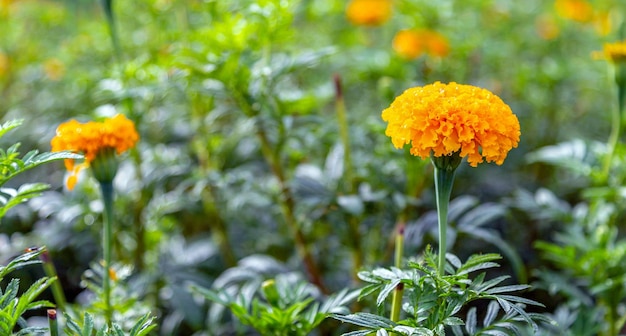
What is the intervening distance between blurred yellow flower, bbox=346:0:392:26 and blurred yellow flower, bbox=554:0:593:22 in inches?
35.8

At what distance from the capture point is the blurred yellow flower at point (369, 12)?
2.42 metres

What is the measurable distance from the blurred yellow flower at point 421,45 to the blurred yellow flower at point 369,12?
15.6 inches

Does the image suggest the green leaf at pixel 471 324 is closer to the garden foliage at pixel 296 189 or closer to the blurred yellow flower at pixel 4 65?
the garden foliage at pixel 296 189

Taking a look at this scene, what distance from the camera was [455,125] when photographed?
82cm

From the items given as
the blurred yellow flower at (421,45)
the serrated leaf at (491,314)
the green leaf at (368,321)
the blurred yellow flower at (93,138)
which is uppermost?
the blurred yellow flower at (93,138)

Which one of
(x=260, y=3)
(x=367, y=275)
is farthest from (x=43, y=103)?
(x=367, y=275)

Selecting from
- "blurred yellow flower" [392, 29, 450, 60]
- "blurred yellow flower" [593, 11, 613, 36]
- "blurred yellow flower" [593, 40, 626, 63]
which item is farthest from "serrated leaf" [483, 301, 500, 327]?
"blurred yellow flower" [593, 11, 613, 36]

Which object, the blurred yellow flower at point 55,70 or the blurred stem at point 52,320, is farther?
the blurred yellow flower at point 55,70

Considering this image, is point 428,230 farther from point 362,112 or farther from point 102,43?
point 102,43

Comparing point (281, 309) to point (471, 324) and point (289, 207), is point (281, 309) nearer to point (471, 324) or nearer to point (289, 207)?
point (471, 324)

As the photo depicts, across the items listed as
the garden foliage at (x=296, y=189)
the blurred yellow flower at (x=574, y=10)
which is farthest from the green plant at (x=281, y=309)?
the blurred yellow flower at (x=574, y=10)

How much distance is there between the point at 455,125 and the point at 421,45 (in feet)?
4.15

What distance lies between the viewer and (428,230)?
1.46 m

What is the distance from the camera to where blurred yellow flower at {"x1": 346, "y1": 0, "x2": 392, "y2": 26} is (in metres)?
2.42
